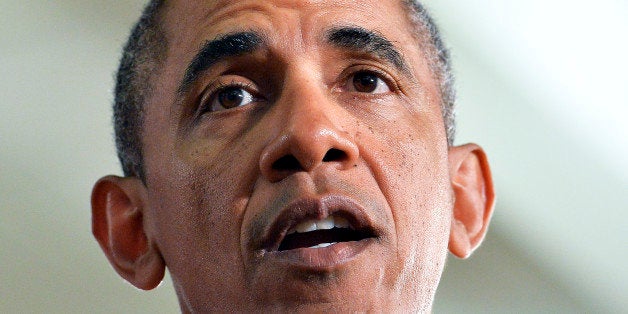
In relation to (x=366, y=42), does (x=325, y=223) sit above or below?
below

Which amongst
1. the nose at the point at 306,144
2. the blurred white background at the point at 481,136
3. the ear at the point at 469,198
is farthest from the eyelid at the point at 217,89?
the blurred white background at the point at 481,136

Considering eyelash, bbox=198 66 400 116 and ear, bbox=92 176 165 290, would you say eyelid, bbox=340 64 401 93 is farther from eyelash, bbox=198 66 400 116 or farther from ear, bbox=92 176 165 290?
ear, bbox=92 176 165 290

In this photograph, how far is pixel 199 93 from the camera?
142 centimetres

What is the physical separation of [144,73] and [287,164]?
38 centimetres

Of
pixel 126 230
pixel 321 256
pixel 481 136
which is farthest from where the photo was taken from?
pixel 481 136

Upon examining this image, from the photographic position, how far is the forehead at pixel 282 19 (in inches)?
54.9

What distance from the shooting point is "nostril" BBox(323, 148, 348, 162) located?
1.26 metres

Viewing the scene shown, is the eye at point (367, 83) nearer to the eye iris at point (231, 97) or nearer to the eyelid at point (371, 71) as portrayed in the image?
the eyelid at point (371, 71)

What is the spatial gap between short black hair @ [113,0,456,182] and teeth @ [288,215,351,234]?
1.16 feet

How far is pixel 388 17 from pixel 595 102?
2.87 ft

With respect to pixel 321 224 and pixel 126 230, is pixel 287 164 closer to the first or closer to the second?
pixel 321 224

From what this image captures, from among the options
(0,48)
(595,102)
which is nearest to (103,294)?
(0,48)

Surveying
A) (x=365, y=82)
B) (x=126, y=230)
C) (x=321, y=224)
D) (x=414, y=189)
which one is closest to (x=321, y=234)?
(x=321, y=224)

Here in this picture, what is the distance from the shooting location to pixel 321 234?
4.16 ft
